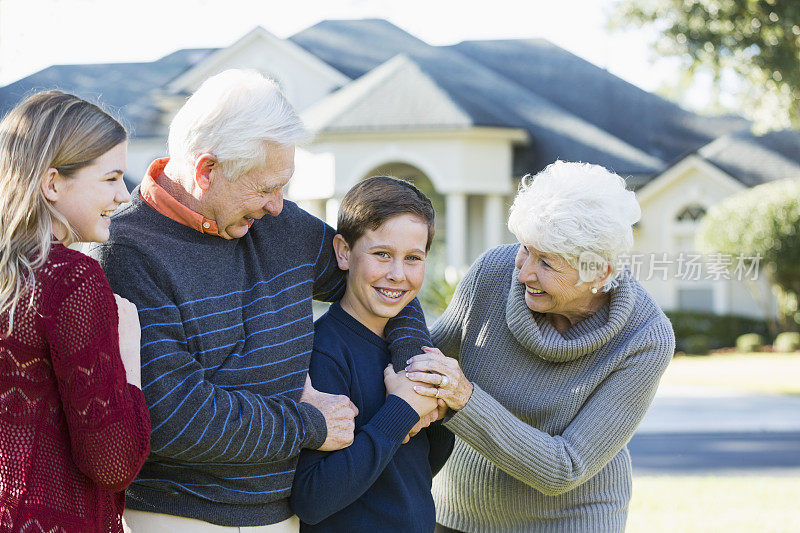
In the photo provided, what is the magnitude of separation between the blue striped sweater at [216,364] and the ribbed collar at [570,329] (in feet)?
2.88

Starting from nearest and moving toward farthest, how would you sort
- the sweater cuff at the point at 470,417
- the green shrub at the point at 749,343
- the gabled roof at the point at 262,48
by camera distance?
the sweater cuff at the point at 470,417, the green shrub at the point at 749,343, the gabled roof at the point at 262,48

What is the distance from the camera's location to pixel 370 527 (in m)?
2.85

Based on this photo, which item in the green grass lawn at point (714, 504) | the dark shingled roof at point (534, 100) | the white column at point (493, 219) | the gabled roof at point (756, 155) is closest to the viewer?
the green grass lawn at point (714, 504)

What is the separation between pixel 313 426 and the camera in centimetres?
260

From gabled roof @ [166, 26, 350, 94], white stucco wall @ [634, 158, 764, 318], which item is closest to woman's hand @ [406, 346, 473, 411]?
white stucco wall @ [634, 158, 764, 318]

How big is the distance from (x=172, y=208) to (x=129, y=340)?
0.45 m

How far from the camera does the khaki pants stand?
254 cm

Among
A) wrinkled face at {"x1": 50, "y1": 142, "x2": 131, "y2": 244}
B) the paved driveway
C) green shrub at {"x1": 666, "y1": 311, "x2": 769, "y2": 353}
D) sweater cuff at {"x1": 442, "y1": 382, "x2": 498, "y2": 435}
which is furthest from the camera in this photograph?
green shrub at {"x1": 666, "y1": 311, "x2": 769, "y2": 353}

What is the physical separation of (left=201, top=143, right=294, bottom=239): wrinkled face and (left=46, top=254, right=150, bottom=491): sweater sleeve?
464 mm

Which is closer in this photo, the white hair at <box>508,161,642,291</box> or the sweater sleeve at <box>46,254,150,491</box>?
the sweater sleeve at <box>46,254,150,491</box>

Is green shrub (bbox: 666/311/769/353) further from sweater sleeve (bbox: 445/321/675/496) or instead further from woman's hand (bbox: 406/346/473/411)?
woman's hand (bbox: 406/346/473/411)

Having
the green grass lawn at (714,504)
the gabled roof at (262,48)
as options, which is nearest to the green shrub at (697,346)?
the gabled roof at (262,48)

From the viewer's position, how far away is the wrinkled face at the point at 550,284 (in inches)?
125

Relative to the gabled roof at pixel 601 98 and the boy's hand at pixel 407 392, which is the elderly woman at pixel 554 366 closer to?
the boy's hand at pixel 407 392
